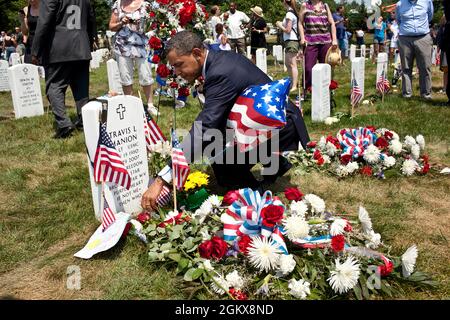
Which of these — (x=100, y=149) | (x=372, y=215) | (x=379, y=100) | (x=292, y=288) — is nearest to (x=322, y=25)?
(x=379, y=100)

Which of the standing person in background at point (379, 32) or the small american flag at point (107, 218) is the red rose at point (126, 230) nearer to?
the small american flag at point (107, 218)

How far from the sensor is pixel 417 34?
7.74 metres

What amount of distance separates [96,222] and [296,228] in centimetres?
174

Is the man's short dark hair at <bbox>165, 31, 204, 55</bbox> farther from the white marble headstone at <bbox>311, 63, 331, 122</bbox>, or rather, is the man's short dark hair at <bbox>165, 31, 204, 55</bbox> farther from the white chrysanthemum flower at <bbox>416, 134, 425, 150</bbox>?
the white marble headstone at <bbox>311, 63, 331, 122</bbox>

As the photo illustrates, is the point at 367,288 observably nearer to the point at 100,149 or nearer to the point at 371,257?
the point at 371,257

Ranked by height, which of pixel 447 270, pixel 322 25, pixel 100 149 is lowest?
pixel 447 270

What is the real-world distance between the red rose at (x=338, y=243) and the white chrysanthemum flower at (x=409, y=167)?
6.91 ft

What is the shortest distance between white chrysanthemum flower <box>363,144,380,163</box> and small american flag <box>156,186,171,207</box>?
2.15m

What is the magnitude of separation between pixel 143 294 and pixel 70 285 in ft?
1.59

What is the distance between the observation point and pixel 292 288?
2520 millimetres

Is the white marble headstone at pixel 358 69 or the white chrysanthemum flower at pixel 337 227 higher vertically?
the white marble headstone at pixel 358 69

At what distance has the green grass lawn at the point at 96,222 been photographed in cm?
279

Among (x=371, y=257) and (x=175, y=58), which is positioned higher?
(x=175, y=58)

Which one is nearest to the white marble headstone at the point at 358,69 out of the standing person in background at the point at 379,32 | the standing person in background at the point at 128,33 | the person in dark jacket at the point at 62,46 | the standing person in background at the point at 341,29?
the standing person in background at the point at 128,33
